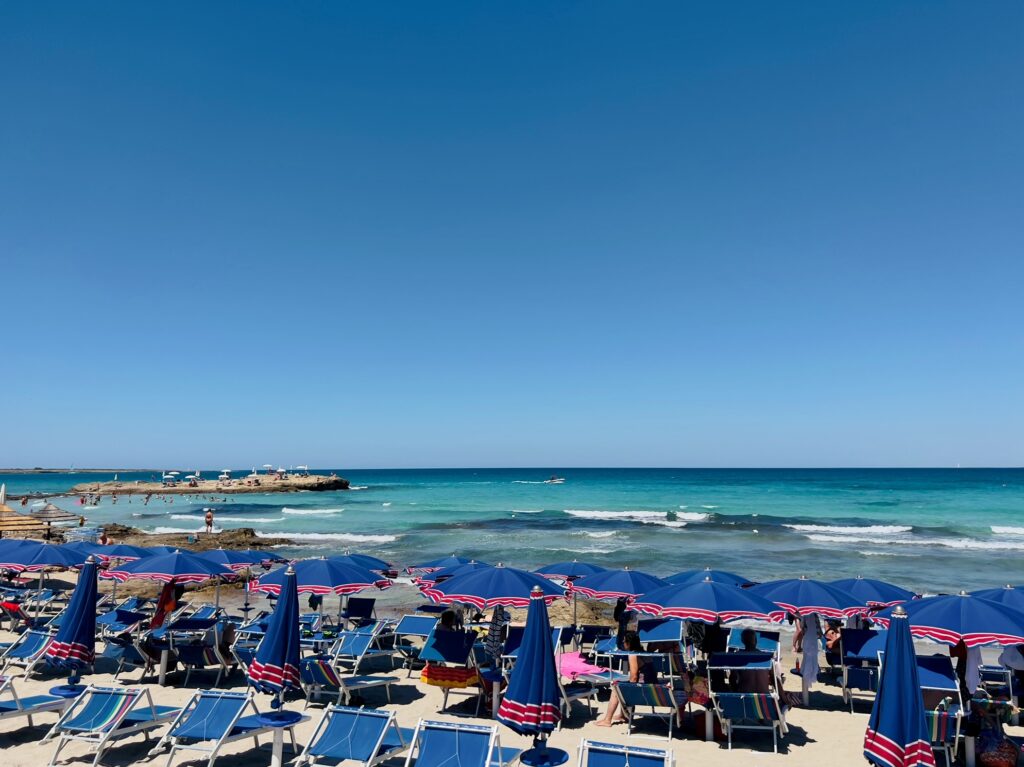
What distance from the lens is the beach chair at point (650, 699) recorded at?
28.4 ft

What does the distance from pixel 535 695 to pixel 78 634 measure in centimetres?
625

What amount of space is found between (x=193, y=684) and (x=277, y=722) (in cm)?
473

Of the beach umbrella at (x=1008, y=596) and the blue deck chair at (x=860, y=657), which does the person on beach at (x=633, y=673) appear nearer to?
the blue deck chair at (x=860, y=657)

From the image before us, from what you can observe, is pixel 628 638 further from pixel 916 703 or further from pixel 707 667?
pixel 916 703

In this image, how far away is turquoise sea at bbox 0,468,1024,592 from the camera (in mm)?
28578

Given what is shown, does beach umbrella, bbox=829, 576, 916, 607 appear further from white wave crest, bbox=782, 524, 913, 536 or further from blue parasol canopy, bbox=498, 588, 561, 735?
white wave crest, bbox=782, 524, 913, 536

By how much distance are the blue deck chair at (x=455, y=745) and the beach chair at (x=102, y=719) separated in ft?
10.8

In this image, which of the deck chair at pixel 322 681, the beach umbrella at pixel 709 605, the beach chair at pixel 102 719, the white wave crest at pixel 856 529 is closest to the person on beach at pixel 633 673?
the beach umbrella at pixel 709 605

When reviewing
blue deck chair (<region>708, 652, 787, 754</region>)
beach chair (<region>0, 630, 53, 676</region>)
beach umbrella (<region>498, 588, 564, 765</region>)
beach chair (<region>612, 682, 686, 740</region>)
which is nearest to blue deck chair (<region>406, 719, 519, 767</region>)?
beach umbrella (<region>498, 588, 564, 765</region>)

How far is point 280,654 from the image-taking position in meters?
7.20

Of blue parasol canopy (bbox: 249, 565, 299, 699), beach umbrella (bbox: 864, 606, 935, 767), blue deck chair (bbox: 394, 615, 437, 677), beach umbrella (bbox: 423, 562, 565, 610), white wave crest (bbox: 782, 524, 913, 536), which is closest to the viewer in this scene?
beach umbrella (bbox: 864, 606, 935, 767)

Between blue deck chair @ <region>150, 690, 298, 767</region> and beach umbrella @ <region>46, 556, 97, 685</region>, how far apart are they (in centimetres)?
191

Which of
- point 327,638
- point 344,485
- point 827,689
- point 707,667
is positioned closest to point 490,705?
point 707,667

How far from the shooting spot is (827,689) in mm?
11391
